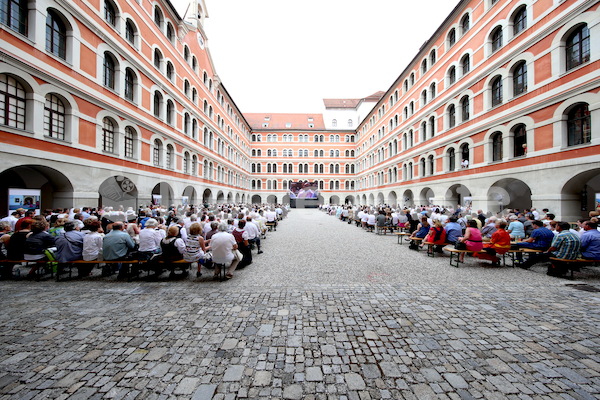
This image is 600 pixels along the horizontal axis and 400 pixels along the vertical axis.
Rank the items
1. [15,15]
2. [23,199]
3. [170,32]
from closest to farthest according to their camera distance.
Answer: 1. [15,15]
2. [23,199]
3. [170,32]

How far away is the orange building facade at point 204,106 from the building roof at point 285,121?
32.4m

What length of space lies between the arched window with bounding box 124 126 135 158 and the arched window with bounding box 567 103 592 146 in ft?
82.1

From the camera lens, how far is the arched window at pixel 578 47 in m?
12.0

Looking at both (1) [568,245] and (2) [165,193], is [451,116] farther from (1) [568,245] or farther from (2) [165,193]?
(2) [165,193]

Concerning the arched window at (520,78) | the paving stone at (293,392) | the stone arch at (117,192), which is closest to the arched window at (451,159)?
the arched window at (520,78)

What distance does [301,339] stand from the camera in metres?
3.71

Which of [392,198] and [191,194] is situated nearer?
[191,194]

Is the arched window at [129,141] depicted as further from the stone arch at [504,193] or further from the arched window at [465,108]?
the arched window at [465,108]

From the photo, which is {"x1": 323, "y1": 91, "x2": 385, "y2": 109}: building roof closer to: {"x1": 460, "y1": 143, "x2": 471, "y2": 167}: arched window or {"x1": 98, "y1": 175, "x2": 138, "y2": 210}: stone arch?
{"x1": 460, "y1": 143, "x2": 471, "y2": 167}: arched window

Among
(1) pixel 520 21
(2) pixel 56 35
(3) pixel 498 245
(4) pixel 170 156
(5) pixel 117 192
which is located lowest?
(3) pixel 498 245

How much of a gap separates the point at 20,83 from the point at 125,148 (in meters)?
6.15

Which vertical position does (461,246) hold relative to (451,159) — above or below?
below

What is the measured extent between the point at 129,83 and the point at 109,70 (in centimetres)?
182

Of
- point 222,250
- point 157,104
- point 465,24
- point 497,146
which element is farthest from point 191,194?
point 465,24
